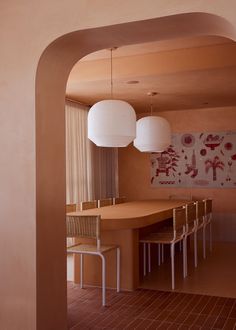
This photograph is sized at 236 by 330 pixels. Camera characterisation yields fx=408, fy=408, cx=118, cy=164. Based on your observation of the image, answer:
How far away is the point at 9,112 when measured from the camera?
235 cm

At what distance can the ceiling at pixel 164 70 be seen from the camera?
414 centimetres

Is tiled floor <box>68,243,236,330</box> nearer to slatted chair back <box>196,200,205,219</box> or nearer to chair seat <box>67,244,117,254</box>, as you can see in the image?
chair seat <box>67,244,117,254</box>

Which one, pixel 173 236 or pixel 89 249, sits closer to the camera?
pixel 89 249

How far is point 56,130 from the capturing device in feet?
8.19

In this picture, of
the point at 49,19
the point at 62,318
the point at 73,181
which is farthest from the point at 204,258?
the point at 49,19

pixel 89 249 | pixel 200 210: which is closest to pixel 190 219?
pixel 200 210

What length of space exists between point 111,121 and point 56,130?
124 cm

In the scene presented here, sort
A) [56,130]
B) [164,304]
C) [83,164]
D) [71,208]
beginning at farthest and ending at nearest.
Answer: [83,164]
[71,208]
[164,304]
[56,130]

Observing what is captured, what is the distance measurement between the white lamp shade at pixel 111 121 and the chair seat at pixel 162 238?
114cm

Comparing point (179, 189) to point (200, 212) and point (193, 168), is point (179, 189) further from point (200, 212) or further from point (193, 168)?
point (200, 212)

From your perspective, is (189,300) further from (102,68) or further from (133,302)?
(102,68)

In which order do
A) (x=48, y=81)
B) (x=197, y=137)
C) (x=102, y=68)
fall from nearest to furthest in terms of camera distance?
(x=48, y=81)
(x=102, y=68)
(x=197, y=137)

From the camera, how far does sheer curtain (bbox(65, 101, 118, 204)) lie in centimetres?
604

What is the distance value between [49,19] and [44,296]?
61.4 inches
